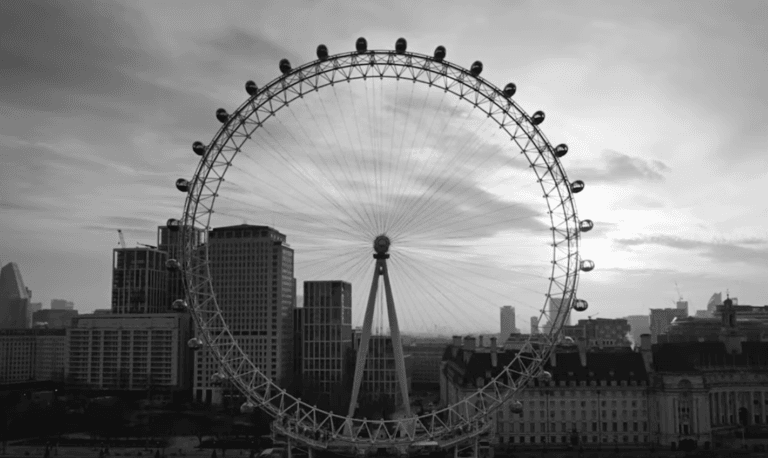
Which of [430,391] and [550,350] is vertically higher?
[550,350]

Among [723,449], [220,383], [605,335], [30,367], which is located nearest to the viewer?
[220,383]

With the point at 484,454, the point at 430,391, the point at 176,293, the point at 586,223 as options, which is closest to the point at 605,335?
the point at 430,391

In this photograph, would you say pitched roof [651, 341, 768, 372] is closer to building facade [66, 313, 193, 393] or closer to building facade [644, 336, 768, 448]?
building facade [644, 336, 768, 448]

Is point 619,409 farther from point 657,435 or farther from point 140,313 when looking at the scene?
point 140,313

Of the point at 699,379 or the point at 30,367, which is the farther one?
the point at 30,367

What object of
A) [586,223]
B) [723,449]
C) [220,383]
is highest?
[586,223]

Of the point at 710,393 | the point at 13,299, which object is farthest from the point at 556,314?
the point at 13,299

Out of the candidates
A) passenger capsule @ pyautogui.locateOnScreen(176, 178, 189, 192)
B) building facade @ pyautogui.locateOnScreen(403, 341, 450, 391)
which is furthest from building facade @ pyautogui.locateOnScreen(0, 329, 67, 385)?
passenger capsule @ pyautogui.locateOnScreen(176, 178, 189, 192)
